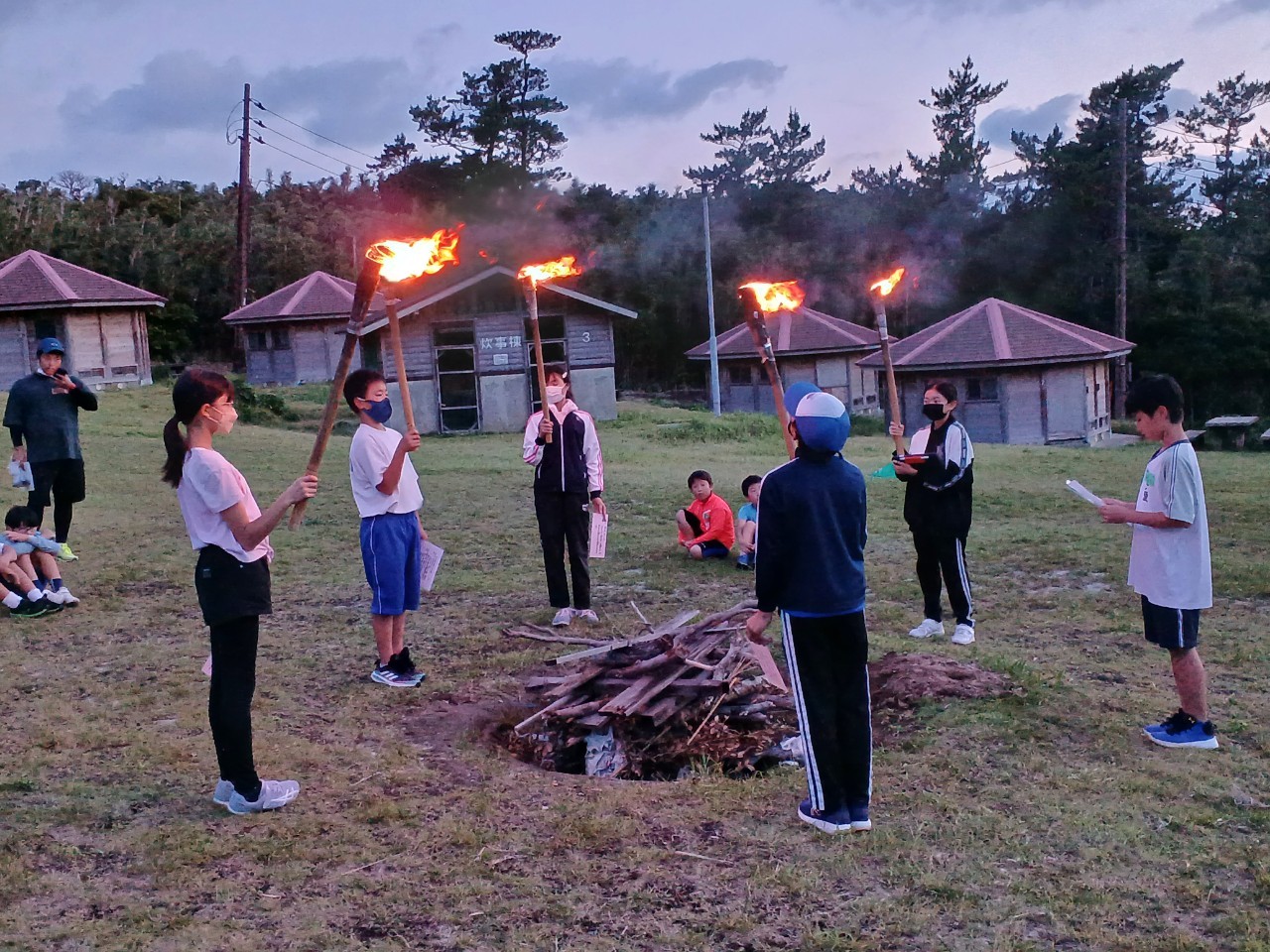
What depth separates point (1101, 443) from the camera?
30266 millimetres

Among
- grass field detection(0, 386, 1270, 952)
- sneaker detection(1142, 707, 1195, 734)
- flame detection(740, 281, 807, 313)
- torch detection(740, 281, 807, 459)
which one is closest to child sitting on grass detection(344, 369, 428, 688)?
grass field detection(0, 386, 1270, 952)

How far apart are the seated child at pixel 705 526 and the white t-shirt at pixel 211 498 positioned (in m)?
6.59

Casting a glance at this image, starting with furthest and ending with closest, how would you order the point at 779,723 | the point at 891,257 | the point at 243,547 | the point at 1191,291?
the point at 891,257 < the point at 1191,291 < the point at 779,723 < the point at 243,547

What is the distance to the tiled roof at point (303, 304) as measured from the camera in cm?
3666

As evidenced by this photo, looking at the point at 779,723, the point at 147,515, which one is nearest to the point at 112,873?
the point at 779,723

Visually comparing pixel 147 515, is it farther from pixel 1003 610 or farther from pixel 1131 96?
pixel 1131 96

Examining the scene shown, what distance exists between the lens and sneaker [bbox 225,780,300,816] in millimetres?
4473

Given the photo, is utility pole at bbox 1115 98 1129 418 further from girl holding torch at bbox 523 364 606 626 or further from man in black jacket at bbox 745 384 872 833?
man in black jacket at bbox 745 384 872 833

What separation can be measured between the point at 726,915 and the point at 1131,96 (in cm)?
4702

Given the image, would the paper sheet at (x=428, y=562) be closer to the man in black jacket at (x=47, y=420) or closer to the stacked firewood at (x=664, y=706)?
the stacked firewood at (x=664, y=706)

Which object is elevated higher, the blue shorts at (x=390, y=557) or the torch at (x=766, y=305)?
the torch at (x=766, y=305)

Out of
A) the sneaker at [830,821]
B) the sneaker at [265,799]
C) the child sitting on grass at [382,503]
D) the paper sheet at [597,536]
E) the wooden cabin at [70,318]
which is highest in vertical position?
the wooden cabin at [70,318]

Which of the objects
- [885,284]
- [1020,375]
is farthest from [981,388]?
[885,284]

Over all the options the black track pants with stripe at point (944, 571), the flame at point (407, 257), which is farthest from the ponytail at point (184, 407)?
the black track pants with stripe at point (944, 571)
